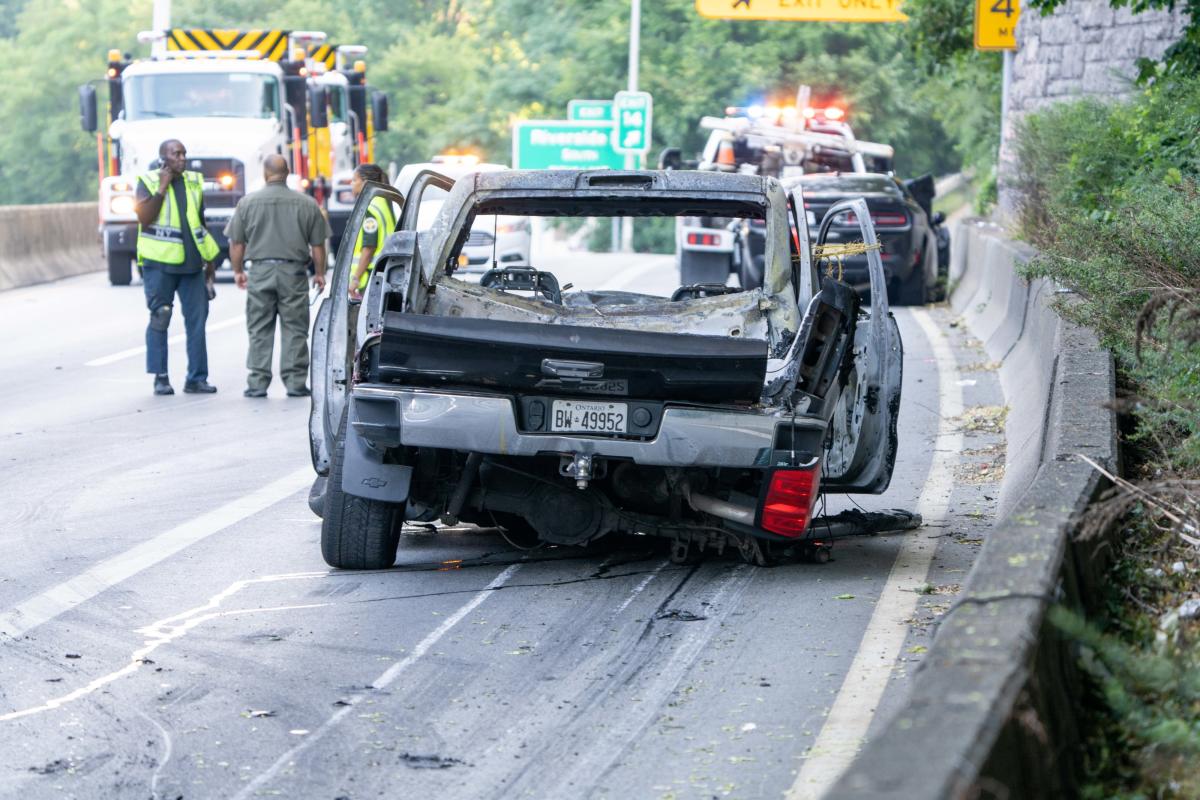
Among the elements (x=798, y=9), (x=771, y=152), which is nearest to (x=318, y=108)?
(x=771, y=152)

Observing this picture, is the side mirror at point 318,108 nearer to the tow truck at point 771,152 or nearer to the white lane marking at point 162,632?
the tow truck at point 771,152

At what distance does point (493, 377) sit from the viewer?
24.3ft

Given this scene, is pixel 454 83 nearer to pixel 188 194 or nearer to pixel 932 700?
pixel 188 194

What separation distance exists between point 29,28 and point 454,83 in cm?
1481

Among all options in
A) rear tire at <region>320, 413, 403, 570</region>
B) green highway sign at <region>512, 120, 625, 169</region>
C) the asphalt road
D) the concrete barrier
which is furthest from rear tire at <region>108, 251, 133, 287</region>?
rear tire at <region>320, 413, 403, 570</region>

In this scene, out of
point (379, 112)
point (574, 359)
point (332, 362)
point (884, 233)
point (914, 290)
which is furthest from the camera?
point (379, 112)

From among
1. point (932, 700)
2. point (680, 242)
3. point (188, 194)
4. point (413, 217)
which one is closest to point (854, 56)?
point (680, 242)

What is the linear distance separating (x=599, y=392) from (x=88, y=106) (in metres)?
21.0

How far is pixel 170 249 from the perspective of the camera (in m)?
14.4

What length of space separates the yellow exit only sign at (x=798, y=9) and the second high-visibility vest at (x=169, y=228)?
64.7ft

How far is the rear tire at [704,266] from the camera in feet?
76.2

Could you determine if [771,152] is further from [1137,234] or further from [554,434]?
[554,434]

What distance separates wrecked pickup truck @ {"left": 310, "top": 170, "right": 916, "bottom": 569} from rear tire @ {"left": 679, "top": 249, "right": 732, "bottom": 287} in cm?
1424

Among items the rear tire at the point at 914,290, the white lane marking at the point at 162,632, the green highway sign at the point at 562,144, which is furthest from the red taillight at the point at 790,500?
the green highway sign at the point at 562,144
